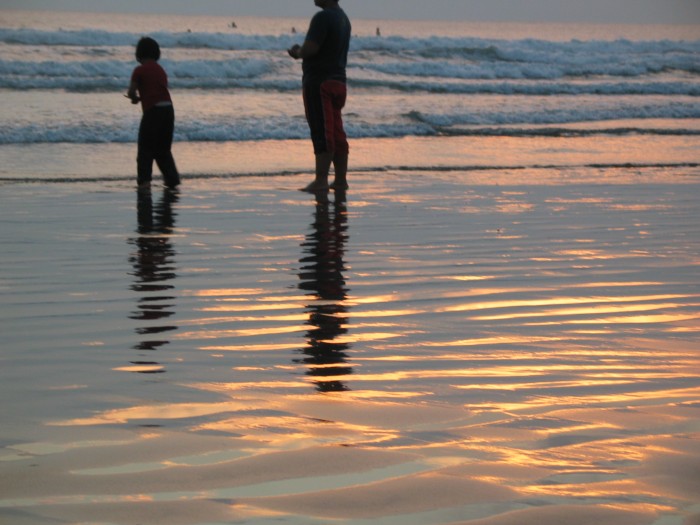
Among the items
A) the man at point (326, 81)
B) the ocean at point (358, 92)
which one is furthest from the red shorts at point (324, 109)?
the ocean at point (358, 92)

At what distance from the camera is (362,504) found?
243cm

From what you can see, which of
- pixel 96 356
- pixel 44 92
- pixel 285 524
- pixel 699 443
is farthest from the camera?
pixel 44 92

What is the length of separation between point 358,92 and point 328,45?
16.0 m

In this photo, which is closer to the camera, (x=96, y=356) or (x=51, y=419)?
(x=51, y=419)

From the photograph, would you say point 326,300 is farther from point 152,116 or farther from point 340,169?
point 152,116

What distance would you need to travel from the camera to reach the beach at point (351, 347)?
2527 millimetres

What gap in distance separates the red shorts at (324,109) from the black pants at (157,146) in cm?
119

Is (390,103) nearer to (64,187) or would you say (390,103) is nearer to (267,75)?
(267,75)

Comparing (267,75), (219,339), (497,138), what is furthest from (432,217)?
(267,75)

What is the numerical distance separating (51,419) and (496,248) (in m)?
3.83

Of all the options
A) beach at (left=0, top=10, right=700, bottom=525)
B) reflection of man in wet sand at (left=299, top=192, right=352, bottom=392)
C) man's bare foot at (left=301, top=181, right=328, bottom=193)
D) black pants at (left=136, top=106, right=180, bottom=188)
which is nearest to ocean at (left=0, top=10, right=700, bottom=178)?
black pants at (left=136, top=106, right=180, bottom=188)

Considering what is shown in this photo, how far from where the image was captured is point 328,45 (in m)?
10.0

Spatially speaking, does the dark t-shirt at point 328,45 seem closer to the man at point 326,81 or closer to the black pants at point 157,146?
the man at point 326,81

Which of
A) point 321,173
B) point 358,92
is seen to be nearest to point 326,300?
point 321,173
